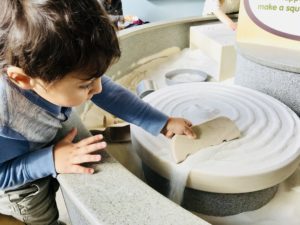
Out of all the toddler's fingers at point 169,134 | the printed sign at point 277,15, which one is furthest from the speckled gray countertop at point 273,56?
the toddler's fingers at point 169,134

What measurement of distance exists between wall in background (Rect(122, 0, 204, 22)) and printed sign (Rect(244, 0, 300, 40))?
2456 mm

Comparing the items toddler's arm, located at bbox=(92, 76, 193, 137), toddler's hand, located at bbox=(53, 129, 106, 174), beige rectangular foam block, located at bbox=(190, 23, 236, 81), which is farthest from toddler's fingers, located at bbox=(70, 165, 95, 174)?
beige rectangular foam block, located at bbox=(190, 23, 236, 81)

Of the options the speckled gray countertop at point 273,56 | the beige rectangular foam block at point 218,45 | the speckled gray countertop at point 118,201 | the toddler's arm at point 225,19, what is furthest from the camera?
the toddler's arm at point 225,19

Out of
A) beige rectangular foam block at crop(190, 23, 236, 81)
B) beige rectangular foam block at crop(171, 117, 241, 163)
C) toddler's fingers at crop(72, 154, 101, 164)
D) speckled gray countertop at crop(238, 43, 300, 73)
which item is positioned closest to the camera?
toddler's fingers at crop(72, 154, 101, 164)

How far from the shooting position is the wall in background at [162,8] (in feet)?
11.8

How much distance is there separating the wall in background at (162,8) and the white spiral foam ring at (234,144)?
268cm

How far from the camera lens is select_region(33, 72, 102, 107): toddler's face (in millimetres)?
654

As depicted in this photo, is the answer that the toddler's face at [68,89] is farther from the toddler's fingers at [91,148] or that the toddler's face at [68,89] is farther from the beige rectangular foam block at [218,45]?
the beige rectangular foam block at [218,45]

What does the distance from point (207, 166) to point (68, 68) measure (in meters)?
0.41

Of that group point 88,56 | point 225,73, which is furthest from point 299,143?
point 225,73

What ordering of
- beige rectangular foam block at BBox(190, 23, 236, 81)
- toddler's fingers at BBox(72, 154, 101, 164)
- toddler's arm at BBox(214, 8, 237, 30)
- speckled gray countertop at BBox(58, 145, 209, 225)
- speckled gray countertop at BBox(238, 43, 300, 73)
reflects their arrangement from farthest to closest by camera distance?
toddler's arm at BBox(214, 8, 237, 30) → beige rectangular foam block at BBox(190, 23, 236, 81) → speckled gray countertop at BBox(238, 43, 300, 73) → toddler's fingers at BBox(72, 154, 101, 164) → speckled gray countertop at BBox(58, 145, 209, 225)

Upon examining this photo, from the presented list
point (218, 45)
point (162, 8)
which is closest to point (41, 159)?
point (218, 45)

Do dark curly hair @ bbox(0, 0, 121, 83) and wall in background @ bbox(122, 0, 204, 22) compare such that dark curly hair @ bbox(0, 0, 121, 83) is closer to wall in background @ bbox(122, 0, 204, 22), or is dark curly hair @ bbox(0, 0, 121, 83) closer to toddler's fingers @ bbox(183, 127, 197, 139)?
toddler's fingers @ bbox(183, 127, 197, 139)

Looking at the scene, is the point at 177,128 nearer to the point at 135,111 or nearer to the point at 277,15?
the point at 135,111
